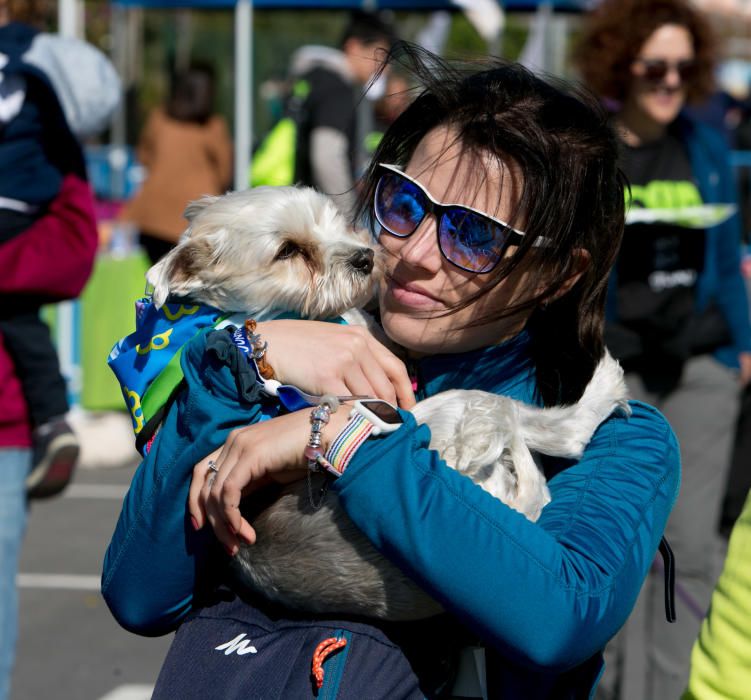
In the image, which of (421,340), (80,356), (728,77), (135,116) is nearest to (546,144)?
(421,340)

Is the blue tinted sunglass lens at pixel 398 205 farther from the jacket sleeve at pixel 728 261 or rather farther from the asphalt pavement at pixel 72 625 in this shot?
the asphalt pavement at pixel 72 625

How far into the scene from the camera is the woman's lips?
1.88 m

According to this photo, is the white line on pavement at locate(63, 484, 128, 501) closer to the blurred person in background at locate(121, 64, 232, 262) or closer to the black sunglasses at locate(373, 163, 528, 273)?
the blurred person in background at locate(121, 64, 232, 262)

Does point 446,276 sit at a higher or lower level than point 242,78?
higher

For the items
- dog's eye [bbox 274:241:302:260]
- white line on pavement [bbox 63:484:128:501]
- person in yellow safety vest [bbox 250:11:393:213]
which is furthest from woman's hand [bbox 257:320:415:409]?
white line on pavement [bbox 63:484:128:501]

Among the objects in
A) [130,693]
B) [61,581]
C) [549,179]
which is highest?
[549,179]

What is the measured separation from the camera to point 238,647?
1734 mm

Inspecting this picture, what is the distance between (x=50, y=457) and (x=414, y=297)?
190 centimetres

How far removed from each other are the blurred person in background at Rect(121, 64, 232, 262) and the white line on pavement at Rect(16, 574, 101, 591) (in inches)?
130

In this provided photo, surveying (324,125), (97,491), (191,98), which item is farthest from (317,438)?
(191,98)

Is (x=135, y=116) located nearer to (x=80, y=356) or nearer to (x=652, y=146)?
(x=80, y=356)

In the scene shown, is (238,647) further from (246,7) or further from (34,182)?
(246,7)

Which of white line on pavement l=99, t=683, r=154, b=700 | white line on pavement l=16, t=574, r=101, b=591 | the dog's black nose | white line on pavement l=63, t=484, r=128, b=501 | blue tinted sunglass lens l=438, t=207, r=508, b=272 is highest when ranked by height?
blue tinted sunglass lens l=438, t=207, r=508, b=272

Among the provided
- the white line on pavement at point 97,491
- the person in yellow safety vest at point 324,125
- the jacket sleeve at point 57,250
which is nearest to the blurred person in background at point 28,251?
the jacket sleeve at point 57,250
